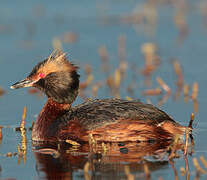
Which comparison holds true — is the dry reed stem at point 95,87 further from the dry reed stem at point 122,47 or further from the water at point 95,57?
the dry reed stem at point 122,47

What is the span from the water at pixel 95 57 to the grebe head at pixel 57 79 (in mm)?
778

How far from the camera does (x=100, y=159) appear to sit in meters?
7.81

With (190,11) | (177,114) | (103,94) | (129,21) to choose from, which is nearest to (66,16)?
(129,21)

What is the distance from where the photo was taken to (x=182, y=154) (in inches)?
315

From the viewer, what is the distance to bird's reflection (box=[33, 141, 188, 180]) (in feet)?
23.4

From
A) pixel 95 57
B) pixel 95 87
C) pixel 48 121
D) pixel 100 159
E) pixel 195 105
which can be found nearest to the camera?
pixel 100 159

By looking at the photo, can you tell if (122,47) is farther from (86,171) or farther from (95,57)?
(86,171)

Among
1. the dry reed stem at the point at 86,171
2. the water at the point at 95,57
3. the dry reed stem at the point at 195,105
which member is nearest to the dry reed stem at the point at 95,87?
the water at the point at 95,57

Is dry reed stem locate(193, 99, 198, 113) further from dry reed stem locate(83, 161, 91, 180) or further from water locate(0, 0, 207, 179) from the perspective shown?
dry reed stem locate(83, 161, 91, 180)

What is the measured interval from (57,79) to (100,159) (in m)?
2.14

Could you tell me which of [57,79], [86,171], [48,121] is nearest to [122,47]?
[57,79]

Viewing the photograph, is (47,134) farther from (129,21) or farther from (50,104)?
(129,21)

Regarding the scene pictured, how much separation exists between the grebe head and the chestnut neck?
0.37 ft

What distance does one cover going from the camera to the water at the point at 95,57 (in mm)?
7547
